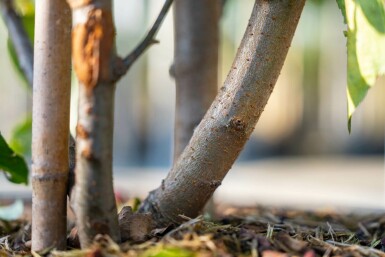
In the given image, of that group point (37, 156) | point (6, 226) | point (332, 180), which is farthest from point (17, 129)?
point (332, 180)

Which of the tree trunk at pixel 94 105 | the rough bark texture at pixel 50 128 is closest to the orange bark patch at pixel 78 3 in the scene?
the tree trunk at pixel 94 105

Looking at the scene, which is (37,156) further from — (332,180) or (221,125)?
(332,180)

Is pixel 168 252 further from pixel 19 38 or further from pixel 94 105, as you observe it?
pixel 19 38

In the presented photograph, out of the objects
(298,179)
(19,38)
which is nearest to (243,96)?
(19,38)

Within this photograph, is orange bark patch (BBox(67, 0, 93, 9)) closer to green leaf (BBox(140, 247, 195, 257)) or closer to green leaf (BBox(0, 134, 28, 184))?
green leaf (BBox(140, 247, 195, 257))

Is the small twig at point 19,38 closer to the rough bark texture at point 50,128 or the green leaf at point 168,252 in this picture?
the rough bark texture at point 50,128

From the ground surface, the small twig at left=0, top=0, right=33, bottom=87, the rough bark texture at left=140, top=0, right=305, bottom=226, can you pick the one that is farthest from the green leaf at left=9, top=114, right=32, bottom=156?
the rough bark texture at left=140, top=0, right=305, bottom=226
